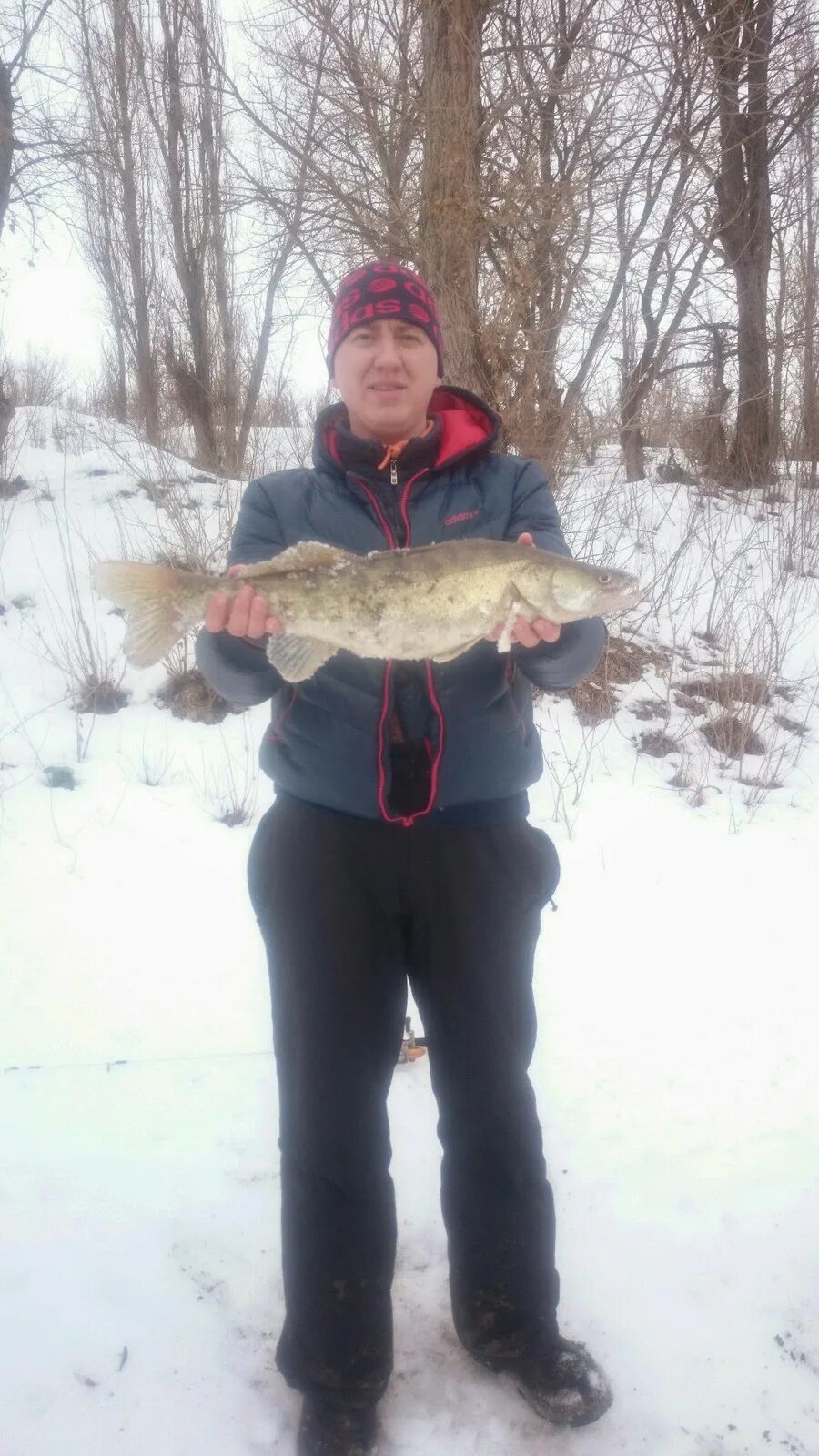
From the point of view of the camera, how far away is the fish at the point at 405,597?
1807 mm

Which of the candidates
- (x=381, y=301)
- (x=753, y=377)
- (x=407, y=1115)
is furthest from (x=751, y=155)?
(x=407, y=1115)

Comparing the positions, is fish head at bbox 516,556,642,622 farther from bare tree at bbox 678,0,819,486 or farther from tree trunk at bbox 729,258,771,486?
tree trunk at bbox 729,258,771,486

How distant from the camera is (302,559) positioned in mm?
1839

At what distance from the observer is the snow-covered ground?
1829 millimetres

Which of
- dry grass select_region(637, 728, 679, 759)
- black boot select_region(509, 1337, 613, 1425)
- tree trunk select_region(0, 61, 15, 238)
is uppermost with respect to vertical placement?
tree trunk select_region(0, 61, 15, 238)

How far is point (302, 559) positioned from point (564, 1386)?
6.12ft

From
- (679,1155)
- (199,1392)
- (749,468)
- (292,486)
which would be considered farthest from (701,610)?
(199,1392)

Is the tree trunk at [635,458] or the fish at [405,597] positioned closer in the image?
the fish at [405,597]

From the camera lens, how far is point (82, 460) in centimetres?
870

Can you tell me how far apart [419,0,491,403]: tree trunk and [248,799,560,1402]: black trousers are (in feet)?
14.7

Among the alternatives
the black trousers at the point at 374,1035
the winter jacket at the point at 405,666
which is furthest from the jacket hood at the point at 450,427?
the black trousers at the point at 374,1035

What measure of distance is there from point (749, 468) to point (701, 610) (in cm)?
391

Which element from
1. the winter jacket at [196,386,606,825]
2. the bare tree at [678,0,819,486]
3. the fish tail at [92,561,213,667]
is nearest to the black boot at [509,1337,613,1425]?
the winter jacket at [196,386,606,825]

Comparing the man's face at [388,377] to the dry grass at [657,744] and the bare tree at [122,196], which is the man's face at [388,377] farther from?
the bare tree at [122,196]
